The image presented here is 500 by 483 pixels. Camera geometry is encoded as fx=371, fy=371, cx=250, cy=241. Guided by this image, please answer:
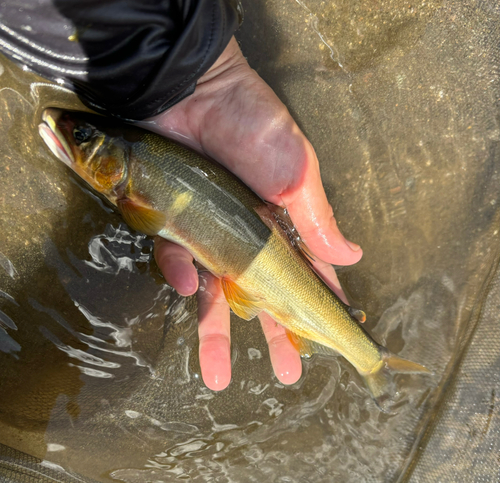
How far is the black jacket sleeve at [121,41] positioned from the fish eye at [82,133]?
304 mm

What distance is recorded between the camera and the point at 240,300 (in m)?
2.68

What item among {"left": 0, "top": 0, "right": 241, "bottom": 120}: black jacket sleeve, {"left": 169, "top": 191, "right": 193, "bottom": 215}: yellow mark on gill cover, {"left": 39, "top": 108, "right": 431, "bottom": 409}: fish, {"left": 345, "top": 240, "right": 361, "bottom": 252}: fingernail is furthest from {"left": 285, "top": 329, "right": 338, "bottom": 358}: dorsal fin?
{"left": 0, "top": 0, "right": 241, "bottom": 120}: black jacket sleeve

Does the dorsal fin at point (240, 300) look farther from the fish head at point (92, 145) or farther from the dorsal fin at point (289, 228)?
the fish head at point (92, 145)

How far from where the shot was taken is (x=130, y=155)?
241cm

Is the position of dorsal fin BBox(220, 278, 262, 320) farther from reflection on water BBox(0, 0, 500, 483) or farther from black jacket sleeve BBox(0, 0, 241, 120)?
black jacket sleeve BBox(0, 0, 241, 120)

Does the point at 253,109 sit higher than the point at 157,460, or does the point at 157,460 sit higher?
the point at 253,109

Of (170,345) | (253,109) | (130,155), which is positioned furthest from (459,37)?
(170,345)

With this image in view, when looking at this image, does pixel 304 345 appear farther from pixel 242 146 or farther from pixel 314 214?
pixel 242 146

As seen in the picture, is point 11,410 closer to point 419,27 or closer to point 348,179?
point 348,179

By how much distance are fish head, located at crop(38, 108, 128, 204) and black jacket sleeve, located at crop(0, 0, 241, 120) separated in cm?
26

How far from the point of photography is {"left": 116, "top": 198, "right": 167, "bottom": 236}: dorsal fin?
8.07 ft

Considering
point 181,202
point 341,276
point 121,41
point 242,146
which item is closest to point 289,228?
point 242,146

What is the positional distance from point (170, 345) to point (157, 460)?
3.16 feet

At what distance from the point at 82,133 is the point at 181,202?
2.53 ft
